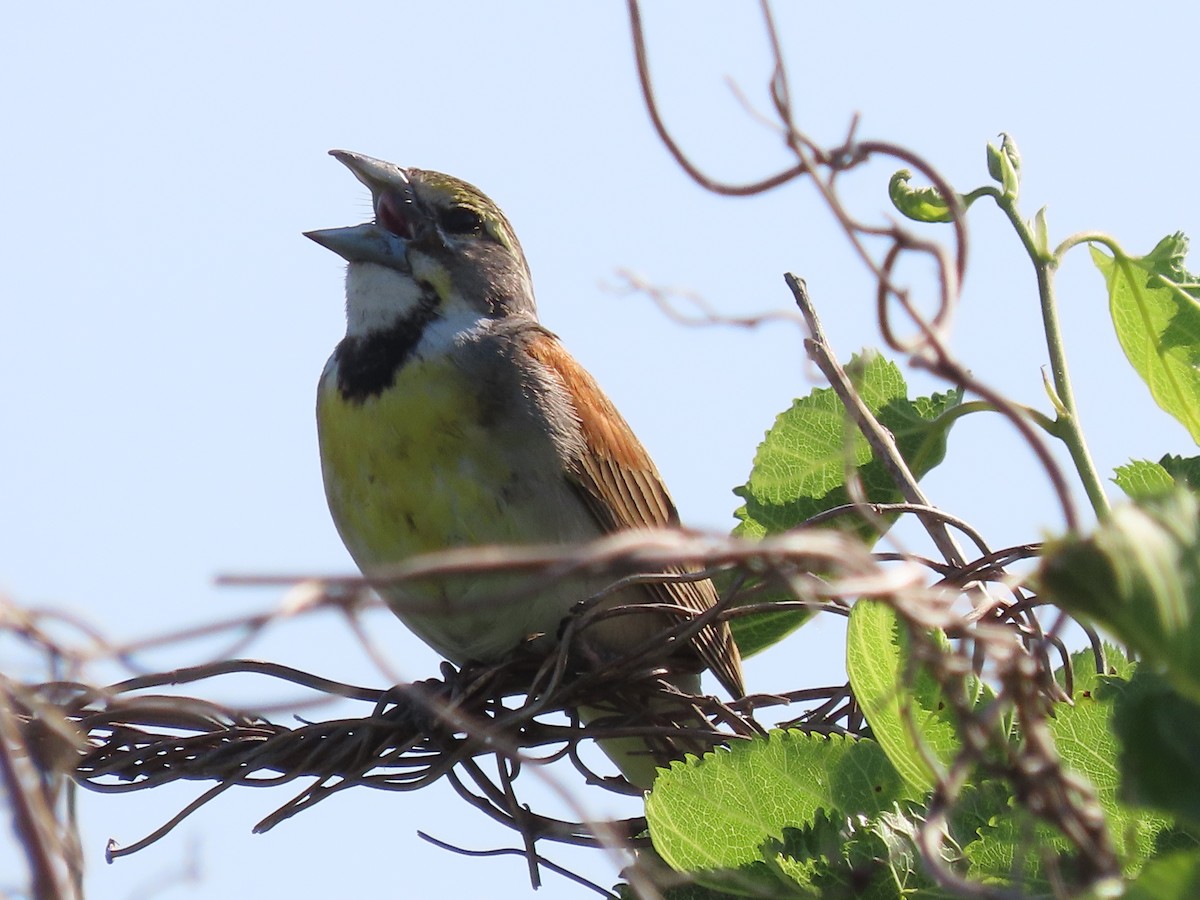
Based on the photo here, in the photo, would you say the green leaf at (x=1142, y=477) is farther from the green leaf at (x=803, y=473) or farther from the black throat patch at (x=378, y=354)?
the black throat patch at (x=378, y=354)

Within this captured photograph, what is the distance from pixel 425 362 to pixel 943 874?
3.19 meters

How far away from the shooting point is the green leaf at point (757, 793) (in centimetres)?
264

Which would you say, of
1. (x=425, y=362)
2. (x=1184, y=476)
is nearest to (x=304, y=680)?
(x=425, y=362)

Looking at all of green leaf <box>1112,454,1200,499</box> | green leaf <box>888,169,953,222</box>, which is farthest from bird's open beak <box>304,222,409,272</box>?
green leaf <box>1112,454,1200,499</box>

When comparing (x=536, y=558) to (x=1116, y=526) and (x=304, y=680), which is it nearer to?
(x=1116, y=526)

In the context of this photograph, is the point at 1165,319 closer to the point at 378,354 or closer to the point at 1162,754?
the point at 1162,754

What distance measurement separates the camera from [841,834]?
255cm

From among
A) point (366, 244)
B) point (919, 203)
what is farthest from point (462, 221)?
point (919, 203)

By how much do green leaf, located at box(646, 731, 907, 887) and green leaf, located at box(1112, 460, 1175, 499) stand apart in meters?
0.68

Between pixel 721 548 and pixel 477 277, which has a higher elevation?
pixel 477 277

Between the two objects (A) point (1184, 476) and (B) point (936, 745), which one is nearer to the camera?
(B) point (936, 745)

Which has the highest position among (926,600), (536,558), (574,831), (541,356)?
(541,356)

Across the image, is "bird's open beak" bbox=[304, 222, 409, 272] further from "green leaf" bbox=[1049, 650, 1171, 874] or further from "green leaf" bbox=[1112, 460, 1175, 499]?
"green leaf" bbox=[1049, 650, 1171, 874]

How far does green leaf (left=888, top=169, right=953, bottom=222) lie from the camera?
9.16 feet
